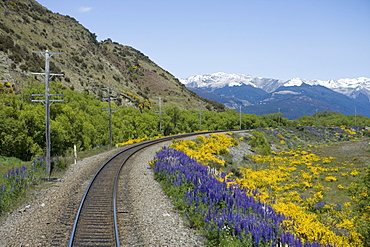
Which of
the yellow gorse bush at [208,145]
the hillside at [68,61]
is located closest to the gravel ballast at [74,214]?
the yellow gorse bush at [208,145]

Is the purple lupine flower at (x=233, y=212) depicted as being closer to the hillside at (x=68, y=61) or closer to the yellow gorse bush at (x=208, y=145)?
the yellow gorse bush at (x=208, y=145)

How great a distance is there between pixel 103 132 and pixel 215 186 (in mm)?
36259

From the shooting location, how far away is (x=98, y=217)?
11258 millimetres

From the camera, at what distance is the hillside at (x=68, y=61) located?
198 ft

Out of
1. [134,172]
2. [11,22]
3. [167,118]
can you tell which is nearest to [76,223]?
[134,172]

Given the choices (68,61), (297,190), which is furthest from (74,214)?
(68,61)

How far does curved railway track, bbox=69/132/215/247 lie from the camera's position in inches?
364

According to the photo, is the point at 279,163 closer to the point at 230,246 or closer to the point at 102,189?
the point at 102,189

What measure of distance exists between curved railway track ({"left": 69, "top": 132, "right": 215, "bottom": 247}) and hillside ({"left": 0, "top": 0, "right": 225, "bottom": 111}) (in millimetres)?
35719

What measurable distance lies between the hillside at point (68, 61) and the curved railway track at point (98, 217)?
1406 inches

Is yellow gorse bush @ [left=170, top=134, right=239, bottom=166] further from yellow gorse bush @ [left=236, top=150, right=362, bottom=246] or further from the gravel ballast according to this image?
the gravel ballast

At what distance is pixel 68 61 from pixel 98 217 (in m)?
82.1

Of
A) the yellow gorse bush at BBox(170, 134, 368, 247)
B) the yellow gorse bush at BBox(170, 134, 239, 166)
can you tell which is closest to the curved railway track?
the yellow gorse bush at BBox(170, 134, 368, 247)

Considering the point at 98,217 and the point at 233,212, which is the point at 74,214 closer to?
the point at 98,217
